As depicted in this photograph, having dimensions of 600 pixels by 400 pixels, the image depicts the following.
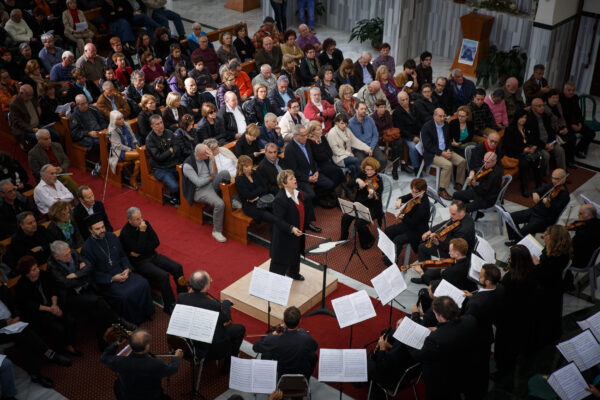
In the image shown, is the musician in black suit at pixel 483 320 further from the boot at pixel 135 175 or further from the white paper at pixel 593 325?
the boot at pixel 135 175

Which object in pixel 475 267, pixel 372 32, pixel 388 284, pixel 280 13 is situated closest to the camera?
pixel 388 284

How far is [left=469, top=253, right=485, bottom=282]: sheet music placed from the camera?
6.10 m

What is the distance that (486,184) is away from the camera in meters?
8.37

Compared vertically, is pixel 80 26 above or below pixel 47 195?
above

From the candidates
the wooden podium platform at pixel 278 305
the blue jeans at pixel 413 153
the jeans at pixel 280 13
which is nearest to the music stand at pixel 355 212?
the wooden podium platform at pixel 278 305

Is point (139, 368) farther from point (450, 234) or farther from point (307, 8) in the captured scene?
point (307, 8)

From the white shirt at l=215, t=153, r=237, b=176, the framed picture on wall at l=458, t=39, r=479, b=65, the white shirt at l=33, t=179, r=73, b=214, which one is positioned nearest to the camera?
the white shirt at l=33, t=179, r=73, b=214

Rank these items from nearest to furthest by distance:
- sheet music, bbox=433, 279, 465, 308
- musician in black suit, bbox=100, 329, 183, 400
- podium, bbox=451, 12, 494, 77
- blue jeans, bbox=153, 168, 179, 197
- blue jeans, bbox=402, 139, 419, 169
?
musician in black suit, bbox=100, 329, 183, 400 → sheet music, bbox=433, 279, 465, 308 → blue jeans, bbox=153, 168, 179, 197 → blue jeans, bbox=402, 139, 419, 169 → podium, bbox=451, 12, 494, 77

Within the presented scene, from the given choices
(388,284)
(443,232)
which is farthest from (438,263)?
(388,284)

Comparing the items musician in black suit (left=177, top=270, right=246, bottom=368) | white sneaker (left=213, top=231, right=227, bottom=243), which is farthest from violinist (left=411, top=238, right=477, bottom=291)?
white sneaker (left=213, top=231, right=227, bottom=243)

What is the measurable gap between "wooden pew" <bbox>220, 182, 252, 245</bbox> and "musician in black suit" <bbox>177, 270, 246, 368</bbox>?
2.16m

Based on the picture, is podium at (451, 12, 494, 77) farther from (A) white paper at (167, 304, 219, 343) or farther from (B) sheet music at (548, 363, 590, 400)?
(A) white paper at (167, 304, 219, 343)

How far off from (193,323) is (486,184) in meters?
4.76

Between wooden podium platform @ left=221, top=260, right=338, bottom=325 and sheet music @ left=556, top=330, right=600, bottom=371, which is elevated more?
sheet music @ left=556, top=330, right=600, bottom=371
